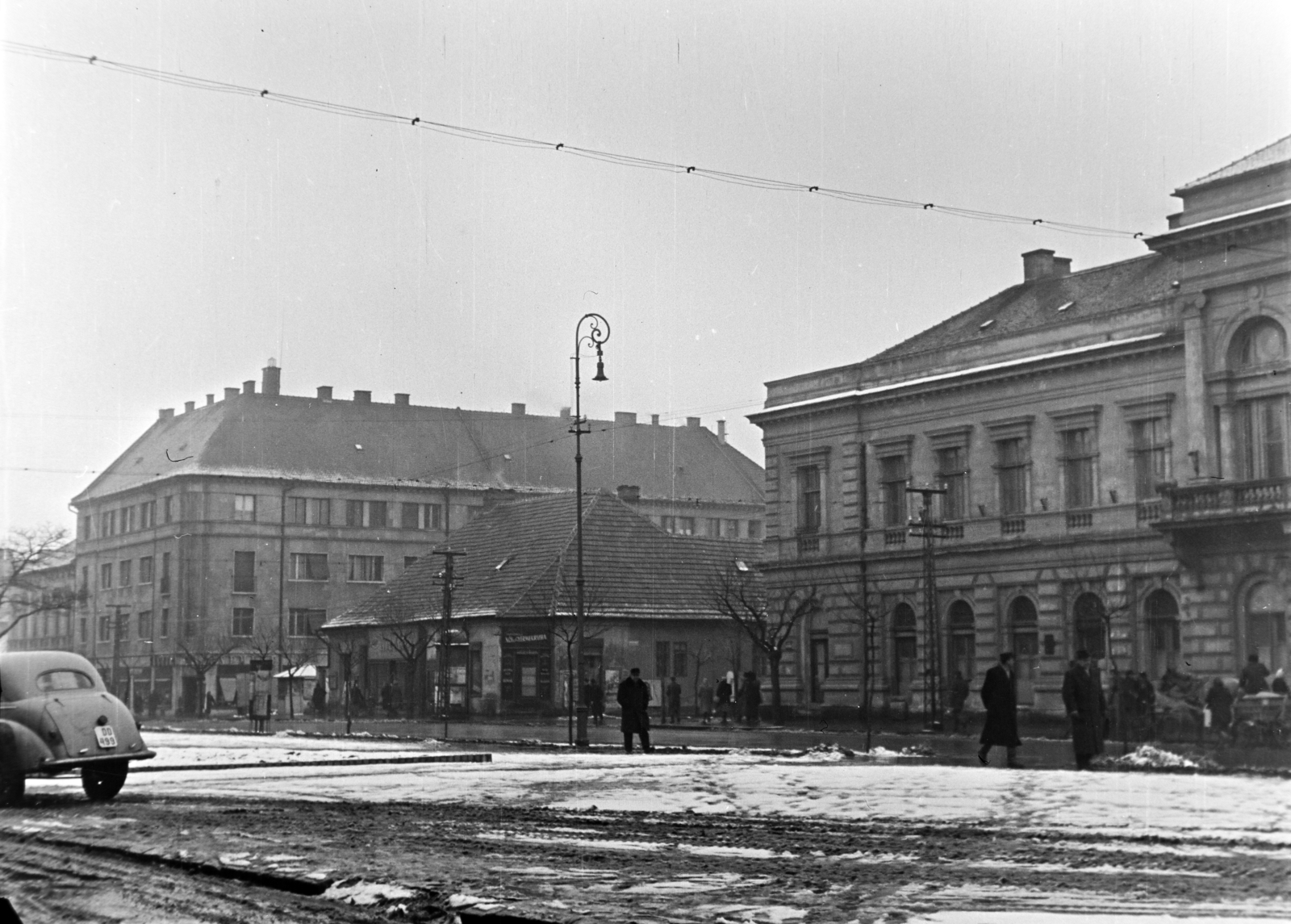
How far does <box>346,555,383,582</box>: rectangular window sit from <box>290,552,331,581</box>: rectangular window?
1451 millimetres

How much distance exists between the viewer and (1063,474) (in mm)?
46531

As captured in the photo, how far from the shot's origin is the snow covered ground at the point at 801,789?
51.5ft

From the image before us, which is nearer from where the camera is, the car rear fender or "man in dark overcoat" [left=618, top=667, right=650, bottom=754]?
the car rear fender

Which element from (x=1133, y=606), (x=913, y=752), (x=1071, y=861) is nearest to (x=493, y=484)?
(x=1133, y=606)

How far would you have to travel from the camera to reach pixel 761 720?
177 feet

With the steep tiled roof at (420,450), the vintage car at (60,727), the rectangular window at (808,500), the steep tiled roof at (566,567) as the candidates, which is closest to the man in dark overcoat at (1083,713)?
the vintage car at (60,727)

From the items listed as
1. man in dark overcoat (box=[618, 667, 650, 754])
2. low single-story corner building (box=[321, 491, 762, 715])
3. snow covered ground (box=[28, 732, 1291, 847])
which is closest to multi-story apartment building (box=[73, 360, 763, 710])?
low single-story corner building (box=[321, 491, 762, 715])

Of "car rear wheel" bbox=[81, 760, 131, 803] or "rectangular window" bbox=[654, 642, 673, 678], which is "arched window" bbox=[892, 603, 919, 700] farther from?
"car rear wheel" bbox=[81, 760, 131, 803]

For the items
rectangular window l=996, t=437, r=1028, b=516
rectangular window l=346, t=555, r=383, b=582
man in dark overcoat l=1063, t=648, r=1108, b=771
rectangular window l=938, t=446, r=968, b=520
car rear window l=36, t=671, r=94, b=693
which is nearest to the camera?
car rear window l=36, t=671, r=94, b=693

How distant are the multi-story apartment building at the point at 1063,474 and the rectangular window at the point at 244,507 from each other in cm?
3938

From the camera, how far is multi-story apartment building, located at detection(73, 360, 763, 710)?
287ft

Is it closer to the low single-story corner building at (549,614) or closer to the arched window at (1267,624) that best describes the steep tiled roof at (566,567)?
the low single-story corner building at (549,614)

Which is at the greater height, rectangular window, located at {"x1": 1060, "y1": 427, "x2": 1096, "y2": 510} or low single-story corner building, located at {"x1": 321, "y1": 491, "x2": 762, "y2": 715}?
rectangular window, located at {"x1": 1060, "y1": 427, "x2": 1096, "y2": 510}

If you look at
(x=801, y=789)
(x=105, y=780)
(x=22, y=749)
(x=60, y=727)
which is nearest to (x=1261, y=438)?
(x=801, y=789)
